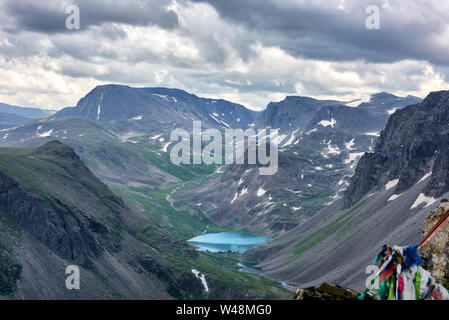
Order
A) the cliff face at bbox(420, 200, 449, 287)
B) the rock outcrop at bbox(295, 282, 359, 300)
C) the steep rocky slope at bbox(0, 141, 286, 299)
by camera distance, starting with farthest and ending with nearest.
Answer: the steep rocky slope at bbox(0, 141, 286, 299) < the cliff face at bbox(420, 200, 449, 287) < the rock outcrop at bbox(295, 282, 359, 300)

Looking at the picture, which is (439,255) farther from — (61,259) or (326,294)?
(61,259)

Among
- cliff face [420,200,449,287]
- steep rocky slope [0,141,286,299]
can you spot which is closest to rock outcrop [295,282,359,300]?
cliff face [420,200,449,287]

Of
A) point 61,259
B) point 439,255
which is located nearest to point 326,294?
point 439,255

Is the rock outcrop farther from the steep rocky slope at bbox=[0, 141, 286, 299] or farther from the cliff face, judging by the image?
the steep rocky slope at bbox=[0, 141, 286, 299]

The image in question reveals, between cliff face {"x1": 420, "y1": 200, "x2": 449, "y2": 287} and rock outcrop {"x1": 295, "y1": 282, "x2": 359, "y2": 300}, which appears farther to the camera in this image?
cliff face {"x1": 420, "y1": 200, "x2": 449, "y2": 287}

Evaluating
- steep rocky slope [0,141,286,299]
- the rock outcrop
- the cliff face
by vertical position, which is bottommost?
steep rocky slope [0,141,286,299]

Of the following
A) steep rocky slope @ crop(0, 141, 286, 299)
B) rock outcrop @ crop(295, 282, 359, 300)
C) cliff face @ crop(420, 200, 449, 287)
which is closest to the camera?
rock outcrop @ crop(295, 282, 359, 300)

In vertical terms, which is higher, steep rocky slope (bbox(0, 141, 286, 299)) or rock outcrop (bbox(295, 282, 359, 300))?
rock outcrop (bbox(295, 282, 359, 300))

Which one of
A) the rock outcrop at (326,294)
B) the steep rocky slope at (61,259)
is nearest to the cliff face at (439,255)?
the rock outcrop at (326,294)
